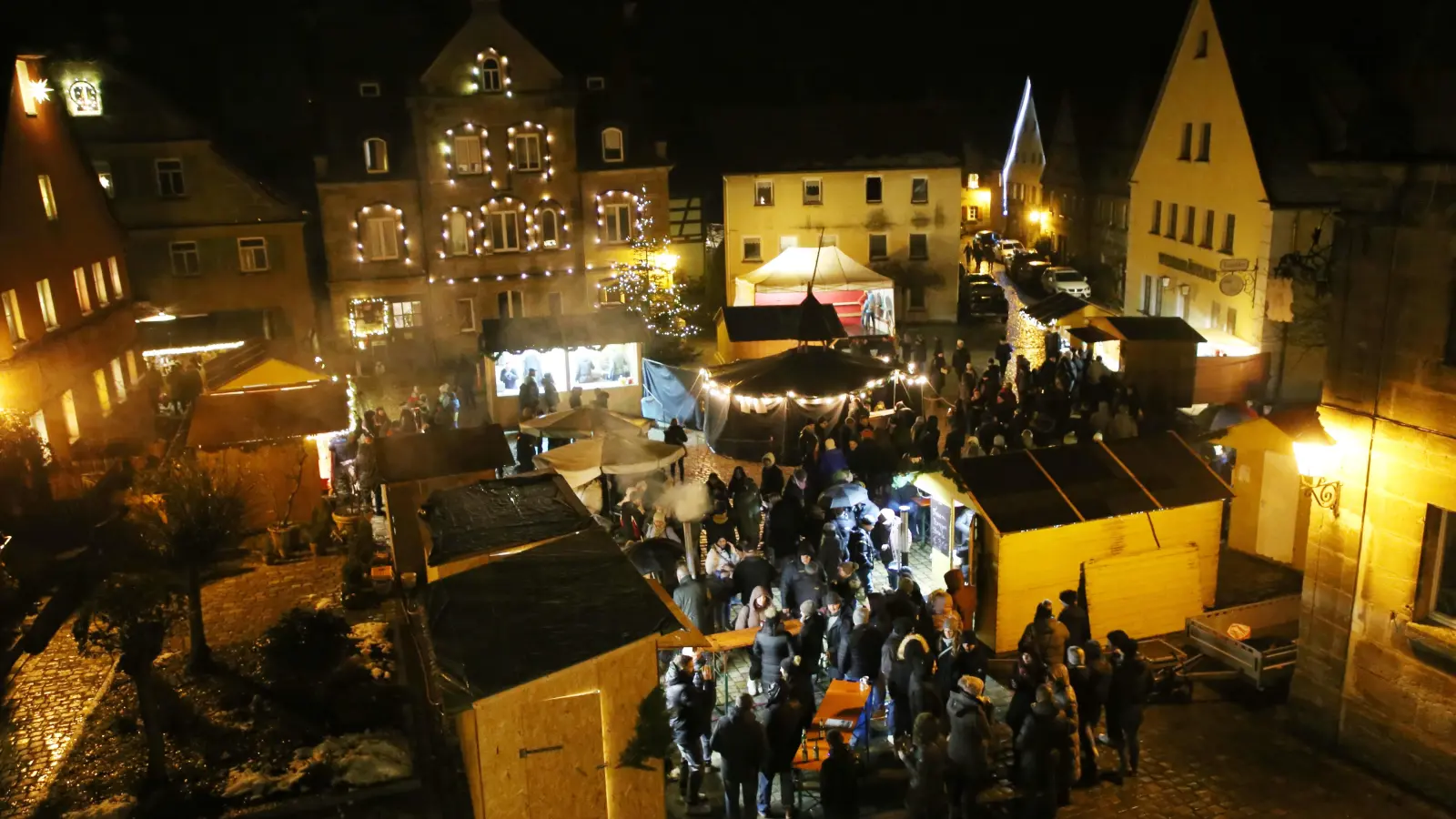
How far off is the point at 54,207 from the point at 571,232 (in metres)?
14.5

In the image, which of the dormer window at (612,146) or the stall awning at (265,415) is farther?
the dormer window at (612,146)

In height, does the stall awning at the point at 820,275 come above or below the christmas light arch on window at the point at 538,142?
below

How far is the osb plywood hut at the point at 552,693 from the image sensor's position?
291 inches

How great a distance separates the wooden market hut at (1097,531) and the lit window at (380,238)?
2382cm

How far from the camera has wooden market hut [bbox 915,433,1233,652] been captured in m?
13.1

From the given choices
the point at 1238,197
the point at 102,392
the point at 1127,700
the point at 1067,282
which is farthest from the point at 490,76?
the point at 1127,700

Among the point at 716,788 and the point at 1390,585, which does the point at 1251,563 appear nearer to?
the point at 1390,585

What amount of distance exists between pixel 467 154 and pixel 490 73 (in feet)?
8.36

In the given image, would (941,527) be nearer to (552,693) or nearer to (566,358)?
(552,693)

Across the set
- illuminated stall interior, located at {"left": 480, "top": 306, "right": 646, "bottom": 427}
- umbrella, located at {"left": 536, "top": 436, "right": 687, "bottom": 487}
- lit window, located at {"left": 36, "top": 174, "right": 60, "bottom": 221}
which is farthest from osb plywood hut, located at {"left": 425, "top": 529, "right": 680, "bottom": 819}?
lit window, located at {"left": 36, "top": 174, "right": 60, "bottom": 221}

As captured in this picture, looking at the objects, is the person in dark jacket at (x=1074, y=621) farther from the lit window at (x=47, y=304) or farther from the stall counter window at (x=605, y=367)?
the lit window at (x=47, y=304)

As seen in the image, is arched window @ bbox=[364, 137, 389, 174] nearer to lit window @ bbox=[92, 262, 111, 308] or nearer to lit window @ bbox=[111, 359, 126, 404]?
lit window @ bbox=[92, 262, 111, 308]

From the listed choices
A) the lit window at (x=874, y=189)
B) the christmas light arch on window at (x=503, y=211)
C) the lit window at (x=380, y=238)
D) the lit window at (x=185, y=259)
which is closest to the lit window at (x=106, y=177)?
the lit window at (x=185, y=259)

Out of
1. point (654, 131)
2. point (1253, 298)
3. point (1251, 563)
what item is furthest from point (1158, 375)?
point (654, 131)
